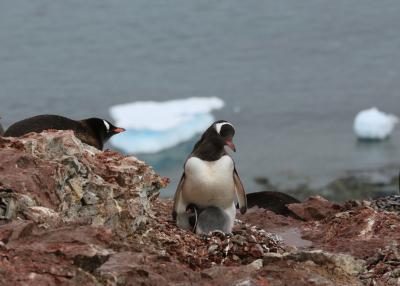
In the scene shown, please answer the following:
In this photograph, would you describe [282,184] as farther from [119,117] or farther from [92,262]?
[92,262]

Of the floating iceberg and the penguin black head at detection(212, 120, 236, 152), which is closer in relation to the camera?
the penguin black head at detection(212, 120, 236, 152)

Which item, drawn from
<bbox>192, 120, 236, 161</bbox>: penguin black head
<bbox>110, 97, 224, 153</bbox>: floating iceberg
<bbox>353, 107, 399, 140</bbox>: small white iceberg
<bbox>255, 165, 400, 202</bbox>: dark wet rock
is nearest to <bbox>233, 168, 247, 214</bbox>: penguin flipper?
<bbox>192, 120, 236, 161</bbox>: penguin black head

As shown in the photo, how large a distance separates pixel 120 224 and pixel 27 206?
89 centimetres

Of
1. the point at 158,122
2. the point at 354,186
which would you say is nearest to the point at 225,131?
the point at 354,186

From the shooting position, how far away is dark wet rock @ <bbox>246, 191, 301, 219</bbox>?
33.7 feet

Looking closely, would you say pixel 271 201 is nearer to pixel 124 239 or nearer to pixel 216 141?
pixel 216 141

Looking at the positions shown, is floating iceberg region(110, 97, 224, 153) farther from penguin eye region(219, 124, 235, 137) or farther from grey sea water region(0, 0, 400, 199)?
penguin eye region(219, 124, 235, 137)

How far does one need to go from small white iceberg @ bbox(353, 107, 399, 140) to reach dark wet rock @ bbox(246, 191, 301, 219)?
10.3m

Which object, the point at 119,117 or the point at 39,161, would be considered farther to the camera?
the point at 119,117

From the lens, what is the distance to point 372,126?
20984 millimetres

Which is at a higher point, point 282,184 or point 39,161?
point 39,161

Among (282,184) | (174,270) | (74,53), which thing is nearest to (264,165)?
(282,184)

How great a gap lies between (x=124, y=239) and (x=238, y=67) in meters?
21.6

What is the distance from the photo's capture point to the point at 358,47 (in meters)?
28.0
